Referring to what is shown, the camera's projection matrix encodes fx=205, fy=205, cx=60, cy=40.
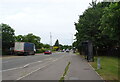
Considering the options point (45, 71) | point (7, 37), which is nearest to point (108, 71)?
point (45, 71)

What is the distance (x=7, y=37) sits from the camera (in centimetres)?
4831

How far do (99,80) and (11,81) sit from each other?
4626mm

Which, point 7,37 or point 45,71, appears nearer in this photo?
point 45,71

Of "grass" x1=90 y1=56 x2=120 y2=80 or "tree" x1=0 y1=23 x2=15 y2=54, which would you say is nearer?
"grass" x1=90 y1=56 x2=120 y2=80

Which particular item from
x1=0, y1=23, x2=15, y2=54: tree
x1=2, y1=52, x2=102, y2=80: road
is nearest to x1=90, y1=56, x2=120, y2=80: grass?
x1=2, y1=52, x2=102, y2=80: road

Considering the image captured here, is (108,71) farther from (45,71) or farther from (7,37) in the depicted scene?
(7,37)

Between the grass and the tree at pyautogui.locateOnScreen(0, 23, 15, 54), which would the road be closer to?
the grass

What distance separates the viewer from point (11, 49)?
5222 centimetres

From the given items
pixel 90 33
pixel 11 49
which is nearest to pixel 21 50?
pixel 11 49

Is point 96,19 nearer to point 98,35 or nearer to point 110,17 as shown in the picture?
point 98,35

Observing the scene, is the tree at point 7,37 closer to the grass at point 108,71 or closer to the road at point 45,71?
the road at point 45,71

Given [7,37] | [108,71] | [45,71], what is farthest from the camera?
[7,37]

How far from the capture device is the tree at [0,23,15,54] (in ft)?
158

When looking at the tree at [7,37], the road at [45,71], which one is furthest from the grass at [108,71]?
the tree at [7,37]
